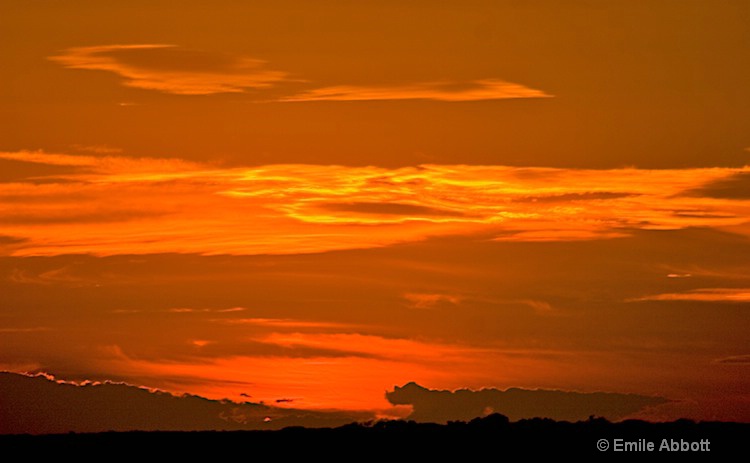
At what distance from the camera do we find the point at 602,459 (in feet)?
325

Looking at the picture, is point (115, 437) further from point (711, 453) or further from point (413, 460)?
point (711, 453)

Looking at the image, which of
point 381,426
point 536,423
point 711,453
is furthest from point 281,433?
point 711,453

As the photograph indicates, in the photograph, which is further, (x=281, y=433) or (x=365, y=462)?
(x=281, y=433)

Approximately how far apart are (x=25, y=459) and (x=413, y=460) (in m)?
17.4

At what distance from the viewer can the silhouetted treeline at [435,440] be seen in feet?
336

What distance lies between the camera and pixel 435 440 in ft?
344

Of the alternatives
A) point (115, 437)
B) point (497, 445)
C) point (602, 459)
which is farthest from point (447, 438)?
point (115, 437)

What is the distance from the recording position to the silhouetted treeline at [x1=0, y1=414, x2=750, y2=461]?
103 metres

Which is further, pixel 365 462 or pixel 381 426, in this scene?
pixel 381 426

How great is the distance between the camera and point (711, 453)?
100625mm

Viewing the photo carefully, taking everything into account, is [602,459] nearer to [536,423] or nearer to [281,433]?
[536,423]

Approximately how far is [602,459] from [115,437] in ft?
78.4

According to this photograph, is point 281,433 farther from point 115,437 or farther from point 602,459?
point 602,459

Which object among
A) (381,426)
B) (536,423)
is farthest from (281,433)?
(536,423)
